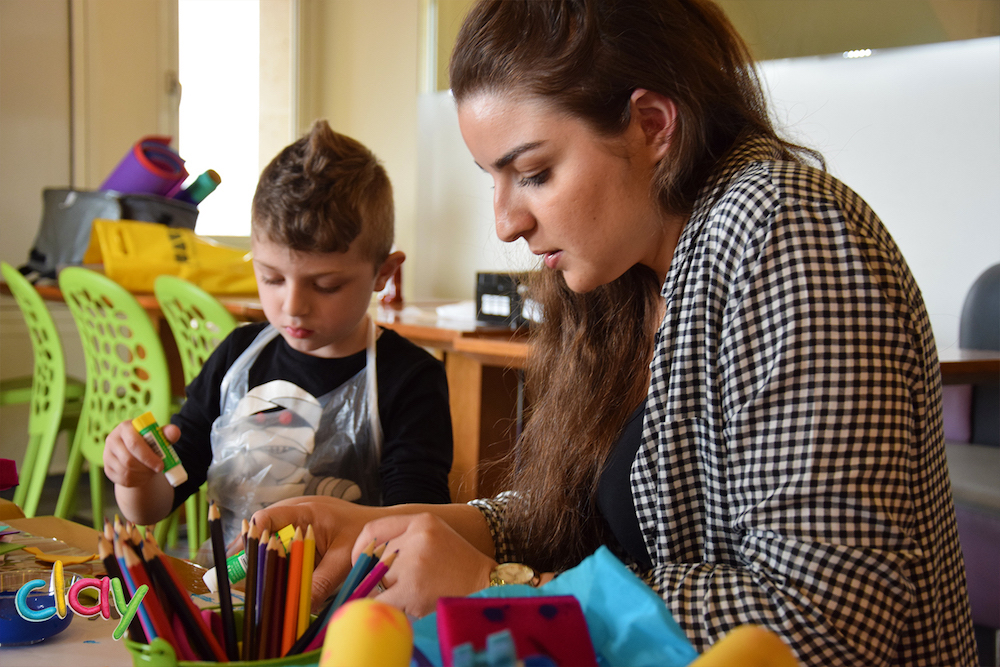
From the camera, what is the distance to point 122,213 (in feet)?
9.13

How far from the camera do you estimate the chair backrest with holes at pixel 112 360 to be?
6.81 feet

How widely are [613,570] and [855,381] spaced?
0.81ft

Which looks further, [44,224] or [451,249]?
[451,249]

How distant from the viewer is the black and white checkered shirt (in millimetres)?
526

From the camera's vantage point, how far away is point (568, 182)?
0.71m

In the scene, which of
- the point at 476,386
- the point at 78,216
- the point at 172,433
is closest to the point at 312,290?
the point at 172,433

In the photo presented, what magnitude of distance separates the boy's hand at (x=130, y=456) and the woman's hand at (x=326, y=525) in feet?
1.02

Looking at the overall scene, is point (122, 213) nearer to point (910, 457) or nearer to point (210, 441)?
point (210, 441)

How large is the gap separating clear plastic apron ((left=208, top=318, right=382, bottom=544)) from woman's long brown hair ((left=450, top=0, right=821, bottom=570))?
0.32 metres

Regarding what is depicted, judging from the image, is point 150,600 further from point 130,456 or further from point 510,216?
point 130,456

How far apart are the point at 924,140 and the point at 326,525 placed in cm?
219

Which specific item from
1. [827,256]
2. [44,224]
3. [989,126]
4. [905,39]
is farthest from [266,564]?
[44,224]

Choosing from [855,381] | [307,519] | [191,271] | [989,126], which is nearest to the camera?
[855,381]

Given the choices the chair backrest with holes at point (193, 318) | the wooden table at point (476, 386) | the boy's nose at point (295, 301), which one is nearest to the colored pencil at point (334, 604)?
the boy's nose at point (295, 301)
